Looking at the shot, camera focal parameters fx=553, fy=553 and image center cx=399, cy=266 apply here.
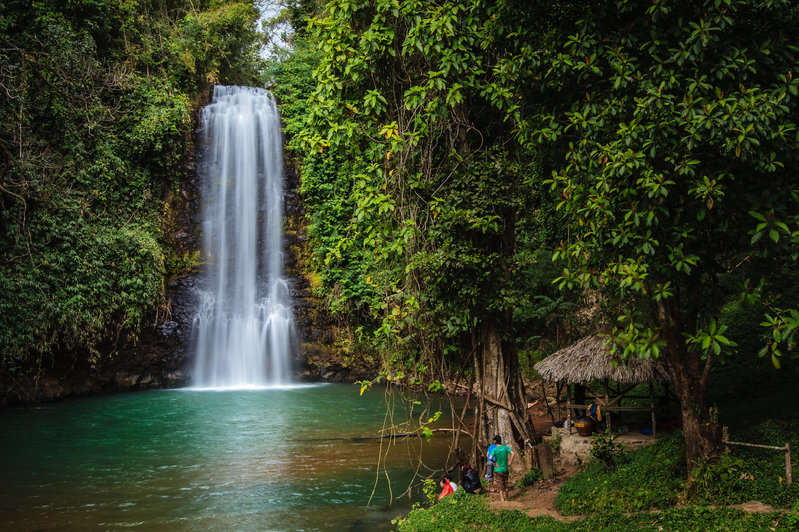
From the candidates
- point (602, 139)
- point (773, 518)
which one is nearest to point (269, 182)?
point (602, 139)

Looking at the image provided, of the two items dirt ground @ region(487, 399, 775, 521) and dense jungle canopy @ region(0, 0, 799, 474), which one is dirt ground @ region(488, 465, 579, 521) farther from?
dense jungle canopy @ region(0, 0, 799, 474)

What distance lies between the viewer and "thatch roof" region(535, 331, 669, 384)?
9.50 meters

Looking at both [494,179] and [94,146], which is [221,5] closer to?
[94,146]

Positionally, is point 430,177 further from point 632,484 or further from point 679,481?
point 679,481

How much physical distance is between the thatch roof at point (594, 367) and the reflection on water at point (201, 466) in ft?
9.81

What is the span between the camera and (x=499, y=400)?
927cm

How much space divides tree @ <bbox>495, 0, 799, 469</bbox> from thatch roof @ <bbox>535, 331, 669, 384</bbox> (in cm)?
377

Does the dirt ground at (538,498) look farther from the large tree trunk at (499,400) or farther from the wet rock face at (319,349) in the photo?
the wet rock face at (319,349)

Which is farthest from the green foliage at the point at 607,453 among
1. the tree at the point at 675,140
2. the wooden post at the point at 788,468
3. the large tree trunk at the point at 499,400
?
the tree at the point at 675,140

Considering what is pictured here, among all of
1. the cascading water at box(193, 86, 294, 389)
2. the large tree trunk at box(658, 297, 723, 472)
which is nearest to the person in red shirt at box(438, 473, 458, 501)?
the large tree trunk at box(658, 297, 723, 472)

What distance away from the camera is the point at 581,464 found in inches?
357

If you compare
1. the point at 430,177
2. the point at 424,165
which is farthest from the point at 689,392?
the point at 424,165

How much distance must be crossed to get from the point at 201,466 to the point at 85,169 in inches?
529

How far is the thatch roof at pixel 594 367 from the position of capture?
374 inches
